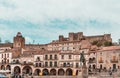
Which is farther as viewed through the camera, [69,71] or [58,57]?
[58,57]

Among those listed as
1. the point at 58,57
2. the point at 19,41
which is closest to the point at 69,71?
the point at 58,57

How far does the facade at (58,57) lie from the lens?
7869cm

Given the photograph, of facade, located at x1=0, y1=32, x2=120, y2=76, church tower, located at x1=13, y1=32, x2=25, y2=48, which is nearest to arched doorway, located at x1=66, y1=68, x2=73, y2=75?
facade, located at x1=0, y1=32, x2=120, y2=76

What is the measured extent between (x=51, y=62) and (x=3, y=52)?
18498 mm

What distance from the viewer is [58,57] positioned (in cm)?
8244

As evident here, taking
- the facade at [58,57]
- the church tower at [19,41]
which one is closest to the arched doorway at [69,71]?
the facade at [58,57]

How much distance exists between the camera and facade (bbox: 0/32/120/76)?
78.7 meters

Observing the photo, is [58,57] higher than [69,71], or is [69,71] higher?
[58,57]

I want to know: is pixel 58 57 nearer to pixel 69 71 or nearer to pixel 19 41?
pixel 69 71

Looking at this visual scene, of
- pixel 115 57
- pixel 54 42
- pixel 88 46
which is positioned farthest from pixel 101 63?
pixel 54 42

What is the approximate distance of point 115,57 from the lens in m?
72.8

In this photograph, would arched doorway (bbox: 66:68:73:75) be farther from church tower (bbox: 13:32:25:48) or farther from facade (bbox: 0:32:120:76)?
church tower (bbox: 13:32:25:48)

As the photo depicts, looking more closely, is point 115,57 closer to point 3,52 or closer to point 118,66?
point 118,66

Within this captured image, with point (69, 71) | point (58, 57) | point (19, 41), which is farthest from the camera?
point (19, 41)
